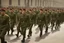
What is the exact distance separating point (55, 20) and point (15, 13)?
13.5 ft

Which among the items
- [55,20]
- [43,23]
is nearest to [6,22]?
[43,23]

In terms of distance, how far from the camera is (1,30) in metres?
5.53

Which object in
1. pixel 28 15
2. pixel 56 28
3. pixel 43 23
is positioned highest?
pixel 28 15

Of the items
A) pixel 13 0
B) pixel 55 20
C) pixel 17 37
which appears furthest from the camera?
pixel 13 0

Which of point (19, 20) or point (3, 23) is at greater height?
point (3, 23)

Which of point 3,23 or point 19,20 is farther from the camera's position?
point 19,20

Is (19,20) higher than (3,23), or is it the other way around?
(3,23)

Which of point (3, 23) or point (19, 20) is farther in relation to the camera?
point (19, 20)

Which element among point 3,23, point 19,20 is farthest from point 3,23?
point 19,20

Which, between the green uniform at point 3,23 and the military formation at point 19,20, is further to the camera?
the military formation at point 19,20

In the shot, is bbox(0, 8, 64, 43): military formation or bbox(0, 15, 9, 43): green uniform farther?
bbox(0, 8, 64, 43): military formation

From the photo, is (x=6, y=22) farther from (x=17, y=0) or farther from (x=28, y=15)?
(x=17, y=0)

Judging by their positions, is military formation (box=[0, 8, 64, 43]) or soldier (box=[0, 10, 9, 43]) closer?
soldier (box=[0, 10, 9, 43])

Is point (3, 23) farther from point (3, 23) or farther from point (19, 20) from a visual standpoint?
point (19, 20)
